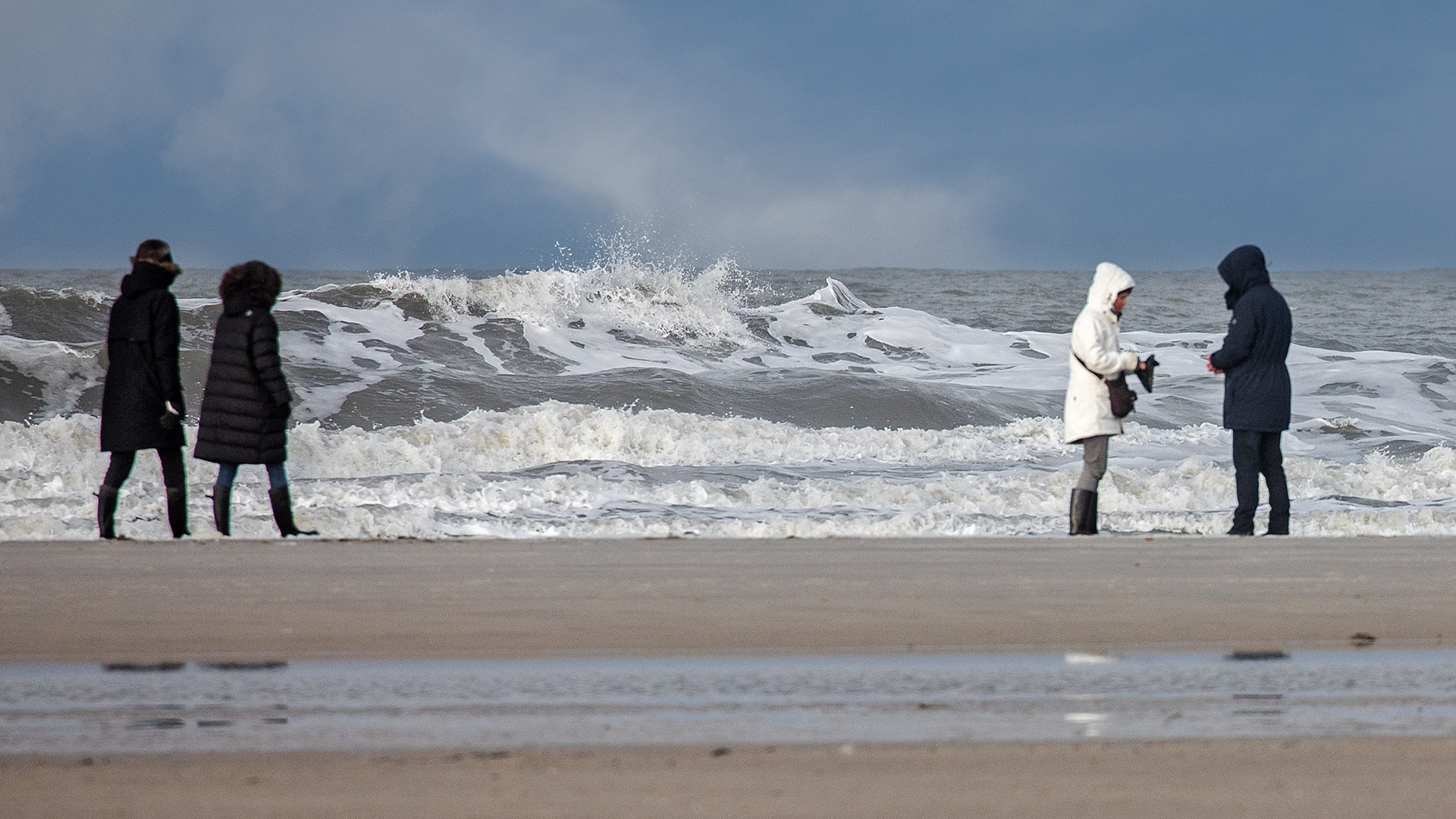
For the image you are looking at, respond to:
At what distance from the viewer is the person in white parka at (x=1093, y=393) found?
6.53 m

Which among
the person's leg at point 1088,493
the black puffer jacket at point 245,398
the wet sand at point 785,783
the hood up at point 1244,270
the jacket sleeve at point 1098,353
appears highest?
the hood up at point 1244,270

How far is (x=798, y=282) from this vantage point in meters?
27.4

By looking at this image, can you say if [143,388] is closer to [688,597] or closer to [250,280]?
[250,280]

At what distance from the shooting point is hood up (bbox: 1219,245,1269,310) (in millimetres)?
6906

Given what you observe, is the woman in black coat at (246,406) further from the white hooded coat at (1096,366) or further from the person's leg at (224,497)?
the white hooded coat at (1096,366)

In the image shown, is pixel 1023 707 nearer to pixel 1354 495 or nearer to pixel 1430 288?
pixel 1354 495

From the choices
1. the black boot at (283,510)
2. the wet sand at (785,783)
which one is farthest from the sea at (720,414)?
the wet sand at (785,783)

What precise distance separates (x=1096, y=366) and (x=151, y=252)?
4.43 metres

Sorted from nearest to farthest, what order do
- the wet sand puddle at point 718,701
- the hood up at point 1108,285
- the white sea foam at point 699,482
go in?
the wet sand puddle at point 718,701
the hood up at point 1108,285
the white sea foam at point 699,482

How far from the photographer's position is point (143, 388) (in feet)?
20.2

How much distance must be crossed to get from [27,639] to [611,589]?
5.24 feet

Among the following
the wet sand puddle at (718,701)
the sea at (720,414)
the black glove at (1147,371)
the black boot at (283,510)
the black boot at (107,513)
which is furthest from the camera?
the sea at (720,414)

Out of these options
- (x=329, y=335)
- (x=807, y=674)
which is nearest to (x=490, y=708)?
(x=807, y=674)

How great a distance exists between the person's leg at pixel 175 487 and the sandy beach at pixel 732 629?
60 cm
